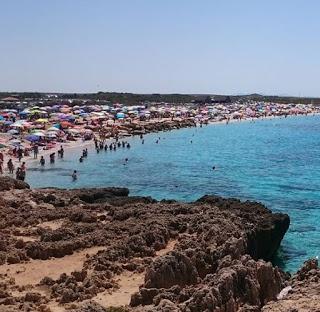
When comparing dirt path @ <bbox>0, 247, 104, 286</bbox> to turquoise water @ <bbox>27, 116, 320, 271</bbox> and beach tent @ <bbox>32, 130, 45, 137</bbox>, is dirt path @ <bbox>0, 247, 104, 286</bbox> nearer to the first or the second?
turquoise water @ <bbox>27, 116, 320, 271</bbox>

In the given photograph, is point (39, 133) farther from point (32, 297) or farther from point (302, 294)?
point (302, 294)

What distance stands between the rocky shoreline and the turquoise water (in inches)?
178

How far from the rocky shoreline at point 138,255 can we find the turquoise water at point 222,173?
4.52 metres

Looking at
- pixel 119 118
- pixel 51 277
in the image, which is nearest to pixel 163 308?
pixel 51 277

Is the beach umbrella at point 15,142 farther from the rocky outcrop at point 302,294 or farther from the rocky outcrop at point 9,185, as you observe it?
the rocky outcrop at point 302,294

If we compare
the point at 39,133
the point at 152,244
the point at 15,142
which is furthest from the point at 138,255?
the point at 39,133

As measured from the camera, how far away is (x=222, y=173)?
55938mm

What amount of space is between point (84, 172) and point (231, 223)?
3026 cm

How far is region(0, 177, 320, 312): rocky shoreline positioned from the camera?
16.0 metres

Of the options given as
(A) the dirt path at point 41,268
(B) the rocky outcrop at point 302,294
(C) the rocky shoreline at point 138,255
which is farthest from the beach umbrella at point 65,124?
(B) the rocky outcrop at point 302,294

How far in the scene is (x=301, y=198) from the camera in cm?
4284

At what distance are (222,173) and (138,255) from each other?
111ft

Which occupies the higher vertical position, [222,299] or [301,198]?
[222,299]

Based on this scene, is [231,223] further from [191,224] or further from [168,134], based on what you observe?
[168,134]
